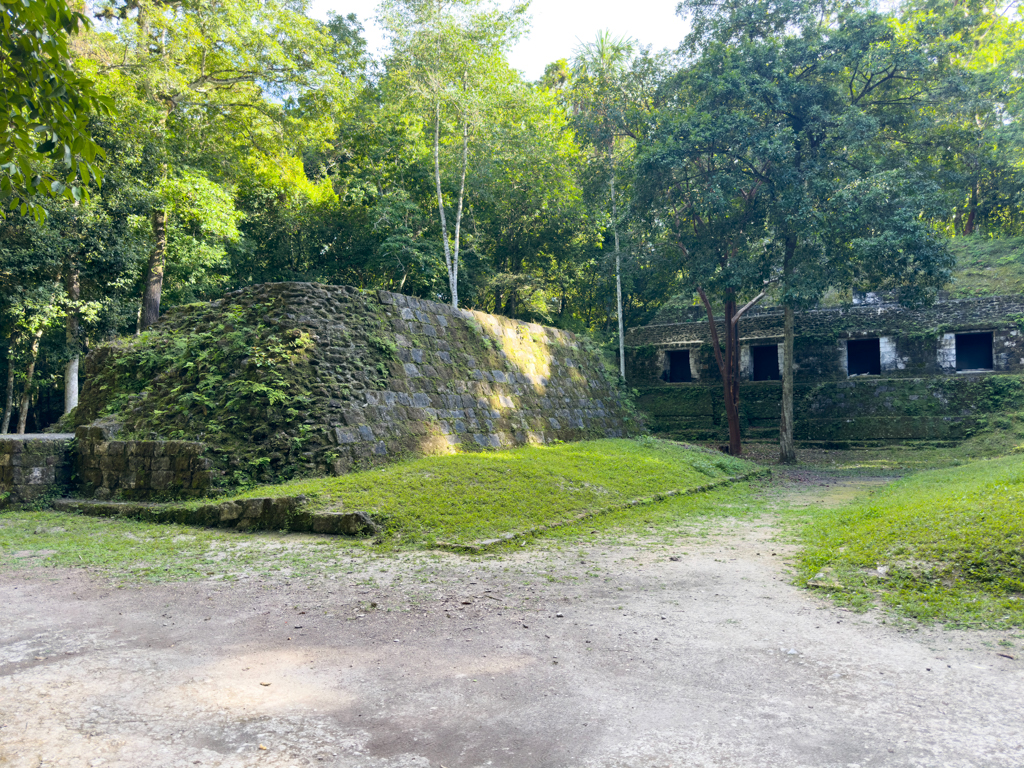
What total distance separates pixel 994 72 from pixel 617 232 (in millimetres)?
9471

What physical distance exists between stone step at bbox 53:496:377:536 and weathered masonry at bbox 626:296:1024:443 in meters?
15.9

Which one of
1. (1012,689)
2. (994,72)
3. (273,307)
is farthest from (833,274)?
(1012,689)

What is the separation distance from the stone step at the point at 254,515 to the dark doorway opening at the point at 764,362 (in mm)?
18188

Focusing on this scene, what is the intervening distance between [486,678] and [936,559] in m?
3.73

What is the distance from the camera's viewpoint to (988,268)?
65.9ft

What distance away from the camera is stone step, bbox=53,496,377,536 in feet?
22.6

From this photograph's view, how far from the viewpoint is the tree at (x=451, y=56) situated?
1683cm

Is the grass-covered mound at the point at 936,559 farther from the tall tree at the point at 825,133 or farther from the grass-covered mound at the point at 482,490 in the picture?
the tall tree at the point at 825,133

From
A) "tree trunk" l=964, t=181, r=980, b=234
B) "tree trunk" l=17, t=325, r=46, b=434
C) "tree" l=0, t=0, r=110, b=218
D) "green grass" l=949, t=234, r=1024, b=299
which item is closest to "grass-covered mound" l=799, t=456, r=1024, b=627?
"tree" l=0, t=0, r=110, b=218

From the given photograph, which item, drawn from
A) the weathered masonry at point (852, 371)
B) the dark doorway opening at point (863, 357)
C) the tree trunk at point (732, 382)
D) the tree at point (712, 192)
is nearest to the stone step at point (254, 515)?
the tree at point (712, 192)

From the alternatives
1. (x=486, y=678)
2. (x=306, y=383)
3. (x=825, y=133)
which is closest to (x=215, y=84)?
(x=306, y=383)

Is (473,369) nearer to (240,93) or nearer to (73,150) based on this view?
(73,150)

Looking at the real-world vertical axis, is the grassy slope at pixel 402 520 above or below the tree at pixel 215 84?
below

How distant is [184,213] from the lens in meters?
16.2
